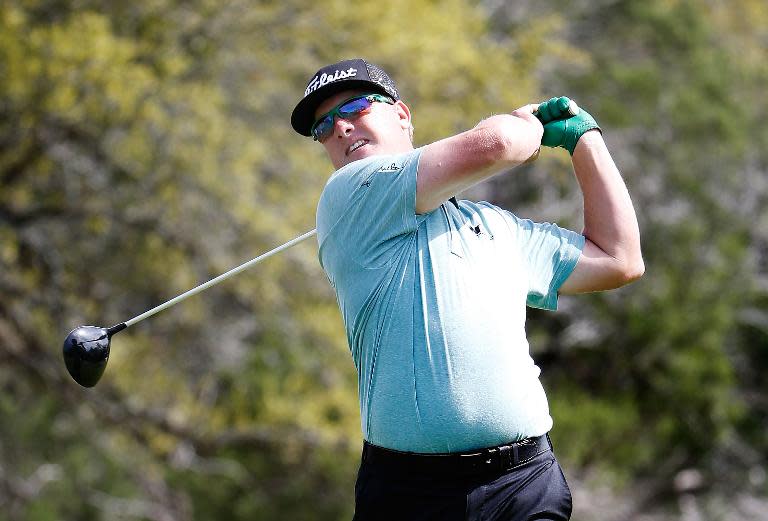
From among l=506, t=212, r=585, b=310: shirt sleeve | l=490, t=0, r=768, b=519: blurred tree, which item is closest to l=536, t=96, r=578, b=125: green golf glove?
l=506, t=212, r=585, b=310: shirt sleeve

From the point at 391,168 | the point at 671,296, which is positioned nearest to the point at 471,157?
the point at 391,168

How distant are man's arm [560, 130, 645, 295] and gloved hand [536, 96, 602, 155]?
33mm

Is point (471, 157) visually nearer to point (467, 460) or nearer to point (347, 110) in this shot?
point (347, 110)

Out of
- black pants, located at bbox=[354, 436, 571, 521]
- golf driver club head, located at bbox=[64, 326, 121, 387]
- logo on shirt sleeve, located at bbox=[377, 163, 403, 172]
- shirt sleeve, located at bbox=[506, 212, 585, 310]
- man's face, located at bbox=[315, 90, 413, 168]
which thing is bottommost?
black pants, located at bbox=[354, 436, 571, 521]

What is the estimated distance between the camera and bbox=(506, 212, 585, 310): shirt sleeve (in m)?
3.48

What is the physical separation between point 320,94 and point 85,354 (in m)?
1.04

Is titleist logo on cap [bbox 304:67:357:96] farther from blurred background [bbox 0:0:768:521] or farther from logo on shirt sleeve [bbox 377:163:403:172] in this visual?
blurred background [bbox 0:0:768:521]

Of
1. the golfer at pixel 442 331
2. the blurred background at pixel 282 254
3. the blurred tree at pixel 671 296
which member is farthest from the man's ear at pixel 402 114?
the blurred tree at pixel 671 296

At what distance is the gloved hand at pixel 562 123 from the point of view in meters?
3.50

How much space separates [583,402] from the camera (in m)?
18.5

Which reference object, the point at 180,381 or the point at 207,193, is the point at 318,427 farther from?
the point at 207,193

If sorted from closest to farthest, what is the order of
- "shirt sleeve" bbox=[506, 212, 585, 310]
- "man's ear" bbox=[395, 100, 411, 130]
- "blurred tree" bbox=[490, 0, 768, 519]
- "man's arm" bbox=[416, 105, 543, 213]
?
"man's arm" bbox=[416, 105, 543, 213]
"shirt sleeve" bbox=[506, 212, 585, 310]
"man's ear" bbox=[395, 100, 411, 130]
"blurred tree" bbox=[490, 0, 768, 519]

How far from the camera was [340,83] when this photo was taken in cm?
352

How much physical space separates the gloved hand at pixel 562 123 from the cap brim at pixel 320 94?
447 millimetres
